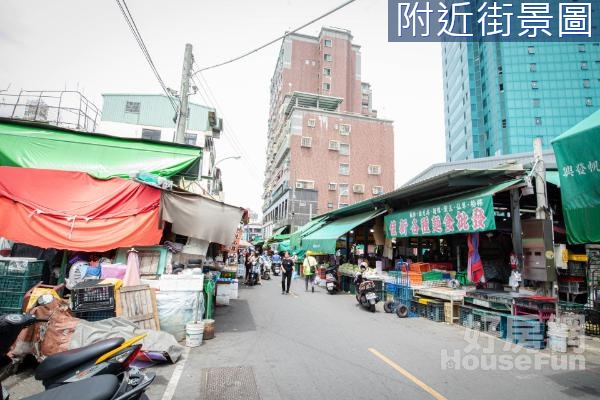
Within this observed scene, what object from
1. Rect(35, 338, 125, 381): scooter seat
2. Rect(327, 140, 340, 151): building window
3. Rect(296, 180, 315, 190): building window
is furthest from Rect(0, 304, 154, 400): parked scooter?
Rect(327, 140, 340, 151): building window

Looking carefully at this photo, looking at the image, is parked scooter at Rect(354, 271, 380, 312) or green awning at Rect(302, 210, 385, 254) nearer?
parked scooter at Rect(354, 271, 380, 312)

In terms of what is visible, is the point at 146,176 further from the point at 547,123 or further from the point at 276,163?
the point at 547,123

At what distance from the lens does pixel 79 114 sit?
17875 mm

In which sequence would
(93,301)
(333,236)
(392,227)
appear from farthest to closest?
(333,236), (392,227), (93,301)

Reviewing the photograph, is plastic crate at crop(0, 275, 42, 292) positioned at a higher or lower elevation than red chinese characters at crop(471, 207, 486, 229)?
lower

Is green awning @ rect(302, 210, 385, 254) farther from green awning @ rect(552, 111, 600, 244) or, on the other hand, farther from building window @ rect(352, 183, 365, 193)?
building window @ rect(352, 183, 365, 193)

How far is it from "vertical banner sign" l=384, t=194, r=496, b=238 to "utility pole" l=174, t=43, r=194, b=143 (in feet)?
30.7

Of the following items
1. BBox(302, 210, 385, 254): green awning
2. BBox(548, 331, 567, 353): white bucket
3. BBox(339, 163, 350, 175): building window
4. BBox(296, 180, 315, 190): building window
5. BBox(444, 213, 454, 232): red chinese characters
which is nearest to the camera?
BBox(548, 331, 567, 353): white bucket

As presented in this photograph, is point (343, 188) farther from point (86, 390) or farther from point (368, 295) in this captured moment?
point (86, 390)

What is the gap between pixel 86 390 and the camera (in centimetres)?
273

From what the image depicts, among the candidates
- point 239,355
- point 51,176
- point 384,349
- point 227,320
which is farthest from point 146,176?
point 384,349

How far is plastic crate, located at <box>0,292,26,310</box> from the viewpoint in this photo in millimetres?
5695

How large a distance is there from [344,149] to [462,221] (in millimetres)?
41371

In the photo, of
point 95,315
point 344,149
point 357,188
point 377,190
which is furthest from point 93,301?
point 377,190
